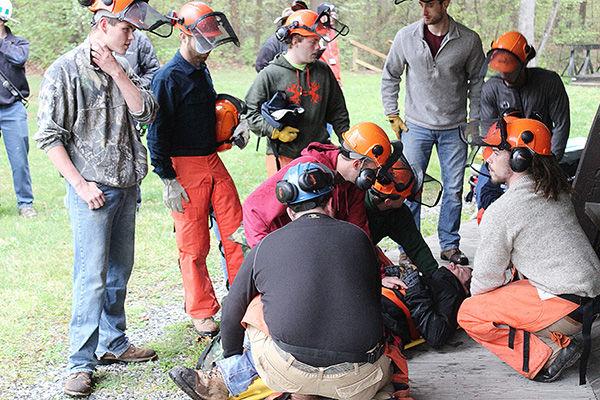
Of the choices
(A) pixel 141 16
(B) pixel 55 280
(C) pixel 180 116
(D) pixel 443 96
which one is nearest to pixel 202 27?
(C) pixel 180 116

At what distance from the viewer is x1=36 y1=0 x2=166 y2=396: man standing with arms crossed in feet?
12.8

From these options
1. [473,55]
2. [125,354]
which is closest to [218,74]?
[473,55]

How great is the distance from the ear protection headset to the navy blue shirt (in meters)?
1.39

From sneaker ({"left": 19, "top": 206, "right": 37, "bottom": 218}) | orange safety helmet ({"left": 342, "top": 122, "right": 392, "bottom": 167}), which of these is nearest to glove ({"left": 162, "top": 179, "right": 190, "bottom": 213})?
orange safety helmet ({"left": 342, "top": 122, "right": 392, "bottom": 167})

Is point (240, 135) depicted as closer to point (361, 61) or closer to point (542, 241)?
point (542, 241)

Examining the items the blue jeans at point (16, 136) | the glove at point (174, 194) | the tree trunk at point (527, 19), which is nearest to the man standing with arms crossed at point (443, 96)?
the glove at point (174, 194)

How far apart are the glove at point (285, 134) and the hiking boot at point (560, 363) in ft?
7.59

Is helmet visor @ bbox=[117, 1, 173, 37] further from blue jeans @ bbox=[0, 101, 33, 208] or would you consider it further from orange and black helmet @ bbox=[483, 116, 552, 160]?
blue jeans @ bbox=[0, 101, 33, 208]

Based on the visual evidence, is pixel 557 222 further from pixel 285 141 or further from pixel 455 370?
pixel 285 141

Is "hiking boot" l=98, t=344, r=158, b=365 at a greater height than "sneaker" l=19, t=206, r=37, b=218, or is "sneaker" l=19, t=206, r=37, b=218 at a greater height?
"hiking boot" l=98, t=344, r=158, b=365

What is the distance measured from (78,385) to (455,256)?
3.15m

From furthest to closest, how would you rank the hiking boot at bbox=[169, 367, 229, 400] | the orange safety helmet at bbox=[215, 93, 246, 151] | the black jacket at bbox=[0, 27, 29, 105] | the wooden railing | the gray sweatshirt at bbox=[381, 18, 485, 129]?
the wooden railing
the black jacket at bbox=[0, 27, 29, 105]
the gray sweatshirt at bbox=[381, 18, 485, 129]
the orange safety helmet at bbox=[215, 93, 246, 151]
the hiking boot at bbox=[169, 367, 229, 400]

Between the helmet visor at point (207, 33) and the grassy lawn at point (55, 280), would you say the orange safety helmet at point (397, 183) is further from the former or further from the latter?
the grassy lawn at point (55, 280)

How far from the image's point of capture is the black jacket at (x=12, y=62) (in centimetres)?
823
